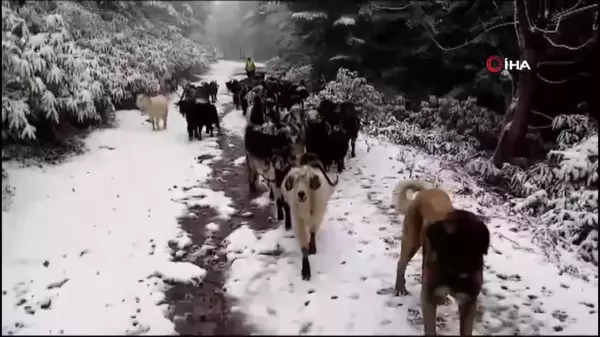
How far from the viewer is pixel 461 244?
338 centimetres

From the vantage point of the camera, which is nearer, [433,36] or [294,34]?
[433,36]

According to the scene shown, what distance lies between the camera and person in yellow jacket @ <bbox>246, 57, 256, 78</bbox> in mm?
9871

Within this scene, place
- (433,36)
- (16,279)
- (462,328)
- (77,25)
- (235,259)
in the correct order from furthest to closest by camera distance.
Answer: (433,36) → (77,25) → (235,259) → (462,328) → (16,279)

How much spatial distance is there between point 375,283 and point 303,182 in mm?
1242

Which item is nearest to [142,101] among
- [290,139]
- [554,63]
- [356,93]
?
[356,93]

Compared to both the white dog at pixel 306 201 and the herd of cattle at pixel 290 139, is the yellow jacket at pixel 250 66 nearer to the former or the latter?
the herd of cattle at pixel 290 139

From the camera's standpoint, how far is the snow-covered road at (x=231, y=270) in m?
3.25

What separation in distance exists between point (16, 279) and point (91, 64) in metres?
5.43

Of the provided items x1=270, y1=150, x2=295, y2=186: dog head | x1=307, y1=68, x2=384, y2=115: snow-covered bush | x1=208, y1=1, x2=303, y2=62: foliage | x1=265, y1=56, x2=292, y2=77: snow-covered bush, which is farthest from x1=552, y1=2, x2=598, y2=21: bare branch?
x1=307, y1=68, x2=384, y2=115: snow-covered bush

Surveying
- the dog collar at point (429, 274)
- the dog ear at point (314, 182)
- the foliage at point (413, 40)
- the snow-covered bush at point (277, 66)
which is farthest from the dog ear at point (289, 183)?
the snow-covered bush at point (277, 66)

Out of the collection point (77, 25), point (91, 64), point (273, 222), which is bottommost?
point (273, 222)

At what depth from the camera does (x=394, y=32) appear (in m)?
11.6

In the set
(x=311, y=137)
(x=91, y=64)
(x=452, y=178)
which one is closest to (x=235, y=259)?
(x=452, y=178)

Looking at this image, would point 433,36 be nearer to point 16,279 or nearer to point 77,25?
point 77,25
